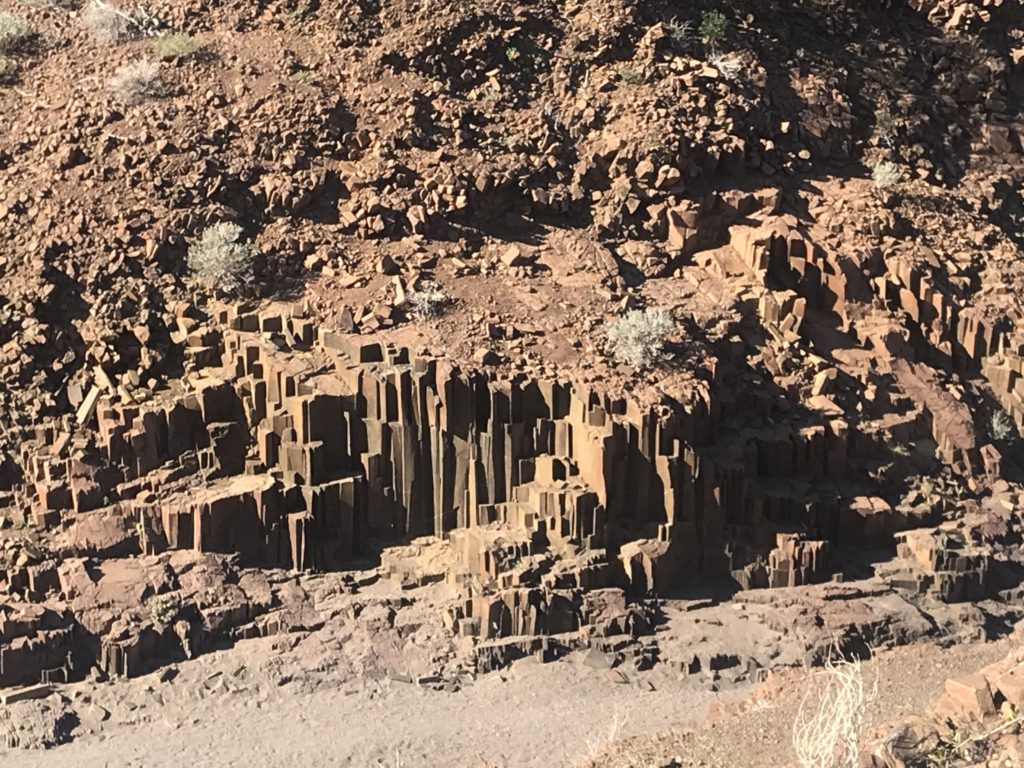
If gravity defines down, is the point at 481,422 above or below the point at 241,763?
above

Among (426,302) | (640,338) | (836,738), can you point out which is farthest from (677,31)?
A: (836,738)

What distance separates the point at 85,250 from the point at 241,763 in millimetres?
5291

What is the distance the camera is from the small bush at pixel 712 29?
14672 millimetres

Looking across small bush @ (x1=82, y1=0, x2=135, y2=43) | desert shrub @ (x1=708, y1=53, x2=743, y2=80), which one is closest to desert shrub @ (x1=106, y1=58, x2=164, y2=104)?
small bush @ (x1=82, y1=0, x2=135, y2=43)

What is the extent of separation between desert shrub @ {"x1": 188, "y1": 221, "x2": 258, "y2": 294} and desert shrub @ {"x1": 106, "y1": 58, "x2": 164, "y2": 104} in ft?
6.85

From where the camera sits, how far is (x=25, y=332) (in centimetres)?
1147

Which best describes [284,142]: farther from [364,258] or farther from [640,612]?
[640,612]

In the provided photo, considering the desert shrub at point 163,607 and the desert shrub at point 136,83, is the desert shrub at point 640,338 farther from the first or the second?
the desert shrub at point 136,83

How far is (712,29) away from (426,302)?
5565 millimetres

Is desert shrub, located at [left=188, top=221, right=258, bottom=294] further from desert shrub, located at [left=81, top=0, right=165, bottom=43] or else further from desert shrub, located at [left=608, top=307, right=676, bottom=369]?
desert shrub, located at [left=608, top=307, right=676, bottom=369]

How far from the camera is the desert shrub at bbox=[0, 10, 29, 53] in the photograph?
44.7 ft

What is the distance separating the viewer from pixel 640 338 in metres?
11.5

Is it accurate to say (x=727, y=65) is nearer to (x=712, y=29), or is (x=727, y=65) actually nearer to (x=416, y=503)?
(x=712, y=29)

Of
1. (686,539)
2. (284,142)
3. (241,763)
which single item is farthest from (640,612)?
(284,142)
